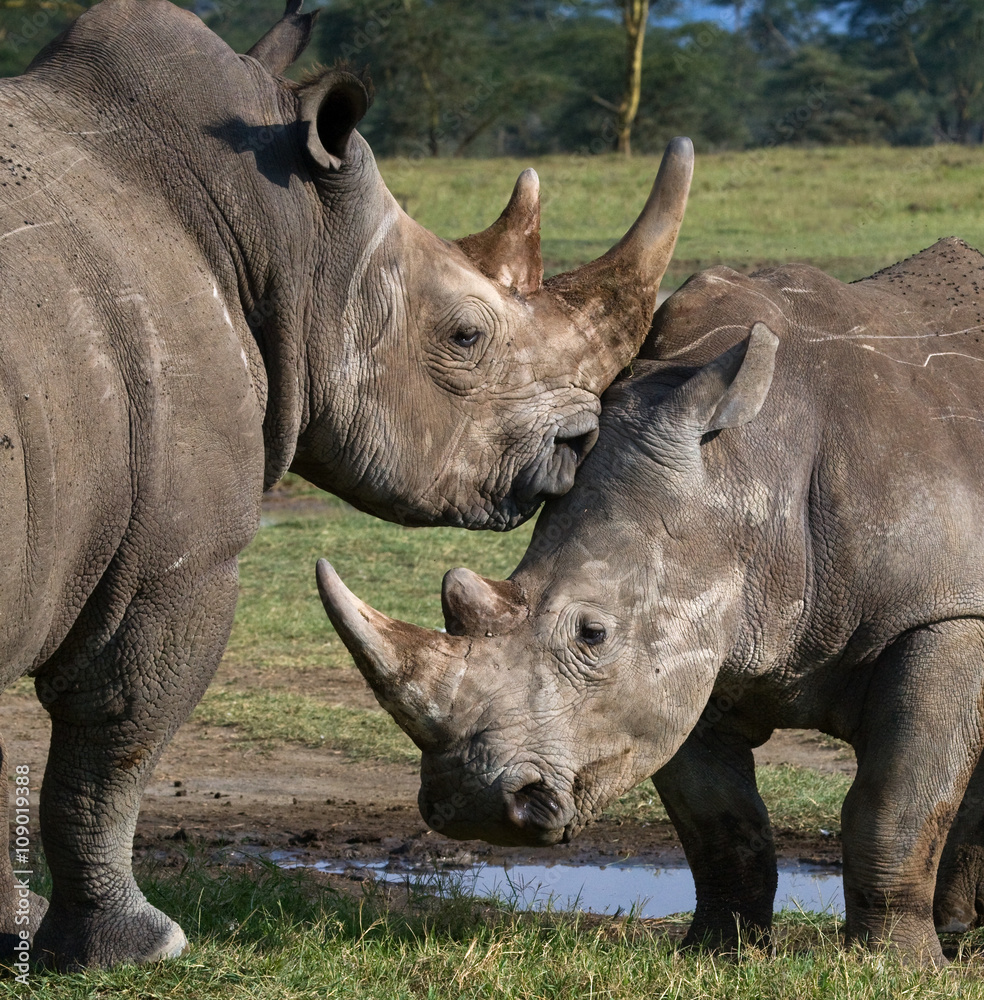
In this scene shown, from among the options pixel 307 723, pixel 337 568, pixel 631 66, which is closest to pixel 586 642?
pixel 307 723

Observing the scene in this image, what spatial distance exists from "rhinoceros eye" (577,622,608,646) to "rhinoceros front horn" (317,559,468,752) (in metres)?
0.30

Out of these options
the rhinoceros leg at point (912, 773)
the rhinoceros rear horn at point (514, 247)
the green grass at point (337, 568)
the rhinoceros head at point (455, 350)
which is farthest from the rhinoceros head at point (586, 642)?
the green grass at point (337, 568)

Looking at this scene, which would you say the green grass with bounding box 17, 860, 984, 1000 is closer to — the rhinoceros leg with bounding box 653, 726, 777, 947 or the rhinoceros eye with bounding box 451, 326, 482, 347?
the rhinoceros leg with bounding box 653, 726, 777, 947

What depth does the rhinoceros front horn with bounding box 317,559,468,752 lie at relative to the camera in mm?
3879

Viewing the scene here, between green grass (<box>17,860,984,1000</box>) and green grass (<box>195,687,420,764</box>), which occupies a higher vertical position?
green grass (<box>17,860,984,1000</box>)

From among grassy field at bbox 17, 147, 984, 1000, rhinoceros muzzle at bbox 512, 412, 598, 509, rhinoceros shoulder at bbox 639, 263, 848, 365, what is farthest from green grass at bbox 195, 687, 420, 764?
rhinoceros shoulder at bbox 639, 263, 848, 365

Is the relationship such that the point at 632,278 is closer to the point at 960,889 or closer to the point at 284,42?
the point at 284,42

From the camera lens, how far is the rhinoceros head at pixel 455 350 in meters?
4.15

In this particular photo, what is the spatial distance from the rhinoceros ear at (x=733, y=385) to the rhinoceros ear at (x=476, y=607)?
661 millimetres

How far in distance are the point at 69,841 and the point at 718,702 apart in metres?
1.72

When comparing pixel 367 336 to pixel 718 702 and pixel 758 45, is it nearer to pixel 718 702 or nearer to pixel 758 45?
pixel 718 702

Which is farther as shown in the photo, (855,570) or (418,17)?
(418,17)

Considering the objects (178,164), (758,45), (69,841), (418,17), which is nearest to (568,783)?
(69,841)

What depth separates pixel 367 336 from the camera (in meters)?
4.19
